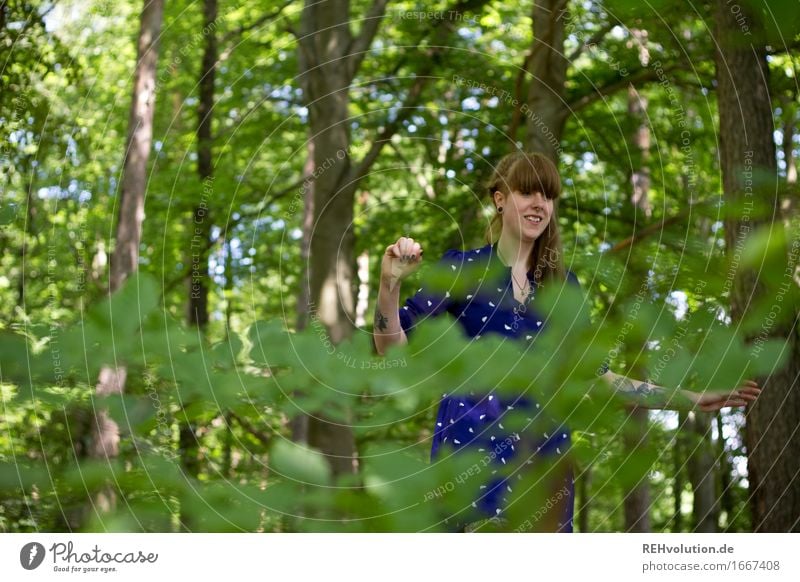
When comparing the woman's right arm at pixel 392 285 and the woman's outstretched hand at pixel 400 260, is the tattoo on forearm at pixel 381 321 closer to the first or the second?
the woman's right arm at pixel 392 285

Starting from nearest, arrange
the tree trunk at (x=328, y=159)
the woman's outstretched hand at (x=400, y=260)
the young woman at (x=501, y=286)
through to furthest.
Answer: the woman's outstretched hand at (x=400, y=260) → the young woman at (x=501, y=286) → the tree trunk at (x=328, y=159)

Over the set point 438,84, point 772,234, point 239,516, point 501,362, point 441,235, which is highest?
point 438,84

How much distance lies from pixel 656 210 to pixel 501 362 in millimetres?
5059

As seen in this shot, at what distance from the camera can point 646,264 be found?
101 cm

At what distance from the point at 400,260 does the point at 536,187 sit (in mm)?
502

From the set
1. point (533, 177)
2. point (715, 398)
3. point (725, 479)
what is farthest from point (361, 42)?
point (725, 479)

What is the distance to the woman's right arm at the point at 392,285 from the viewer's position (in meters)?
1.15

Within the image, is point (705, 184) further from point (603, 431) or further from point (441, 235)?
point (603, 431)

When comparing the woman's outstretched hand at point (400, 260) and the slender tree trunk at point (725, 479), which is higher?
the woman's outstretched hand at point (400, 260)

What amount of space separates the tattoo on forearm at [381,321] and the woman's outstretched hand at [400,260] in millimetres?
101

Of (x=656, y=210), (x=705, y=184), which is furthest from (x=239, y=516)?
(x=705, y=184)
